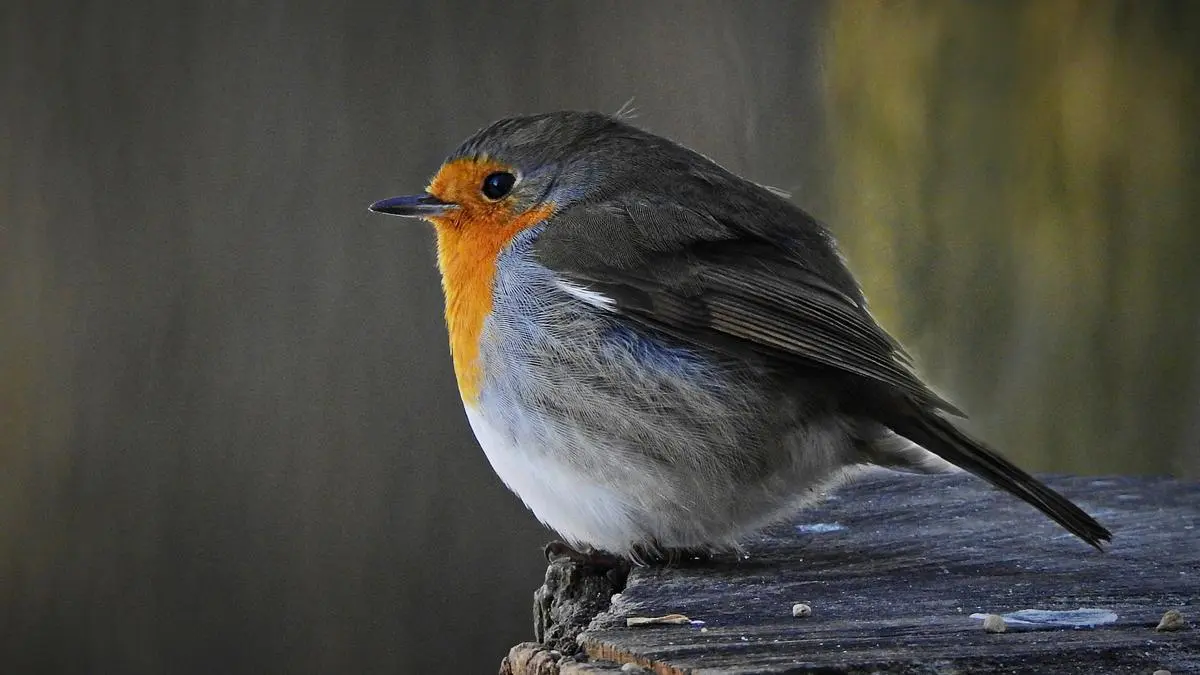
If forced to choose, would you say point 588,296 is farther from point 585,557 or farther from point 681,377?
point 585,557

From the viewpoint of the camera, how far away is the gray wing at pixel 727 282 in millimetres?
2756

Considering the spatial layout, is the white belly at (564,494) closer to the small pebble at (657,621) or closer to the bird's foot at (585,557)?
the bird's foot at (585,557)

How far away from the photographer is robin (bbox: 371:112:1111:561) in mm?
2707

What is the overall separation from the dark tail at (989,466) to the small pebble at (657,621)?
843mm

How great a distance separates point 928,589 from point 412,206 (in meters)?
1.58

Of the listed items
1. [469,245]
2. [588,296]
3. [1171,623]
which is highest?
[469,245]

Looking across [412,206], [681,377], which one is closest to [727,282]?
[681,377]

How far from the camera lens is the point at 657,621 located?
2043 mm

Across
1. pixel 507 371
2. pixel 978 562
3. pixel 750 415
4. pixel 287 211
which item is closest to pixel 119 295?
pixel 287 211

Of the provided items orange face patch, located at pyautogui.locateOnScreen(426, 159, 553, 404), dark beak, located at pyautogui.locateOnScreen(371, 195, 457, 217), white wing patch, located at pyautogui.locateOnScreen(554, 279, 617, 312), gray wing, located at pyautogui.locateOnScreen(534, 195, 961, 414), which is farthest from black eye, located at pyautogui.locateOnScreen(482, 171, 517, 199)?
white wing patch, located at pyautogui.locateOnScreen(554, 279, 617, 312)

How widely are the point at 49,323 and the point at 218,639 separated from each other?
1.20m

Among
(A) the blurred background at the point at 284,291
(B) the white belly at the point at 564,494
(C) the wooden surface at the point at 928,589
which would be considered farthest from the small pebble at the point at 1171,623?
(A) the blurred background at the point at 284,291

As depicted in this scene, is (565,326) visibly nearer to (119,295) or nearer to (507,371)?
(507,371)

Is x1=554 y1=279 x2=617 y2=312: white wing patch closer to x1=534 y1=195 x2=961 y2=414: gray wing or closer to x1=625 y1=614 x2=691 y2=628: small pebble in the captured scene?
x1=534 y1=195 x2=961 y2=414: gray wing
